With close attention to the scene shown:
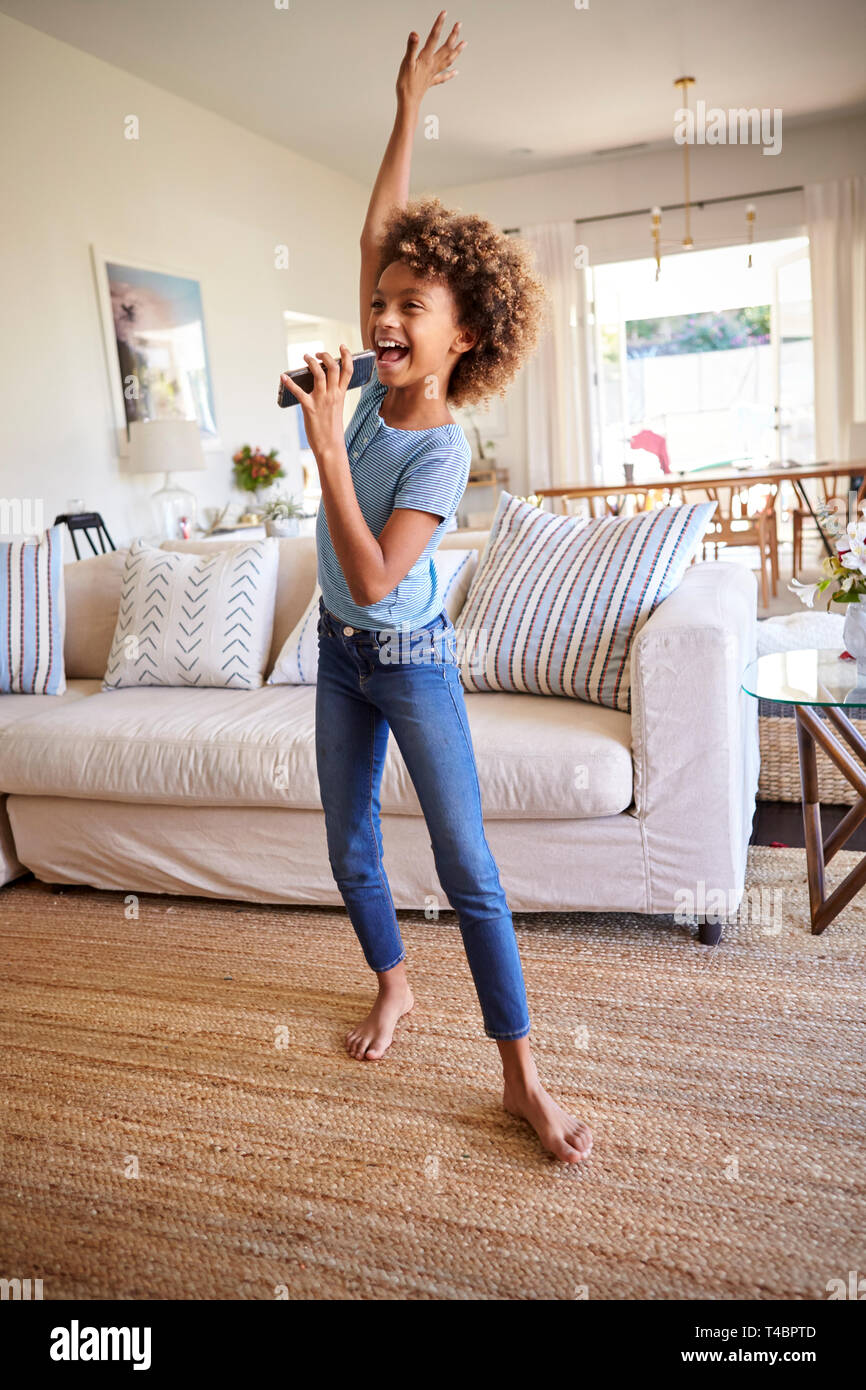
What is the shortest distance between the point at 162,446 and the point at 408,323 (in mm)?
3574

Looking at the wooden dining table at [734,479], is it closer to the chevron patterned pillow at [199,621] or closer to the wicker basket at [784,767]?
the wicker basket at [784,767]

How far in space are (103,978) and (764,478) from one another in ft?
15.4

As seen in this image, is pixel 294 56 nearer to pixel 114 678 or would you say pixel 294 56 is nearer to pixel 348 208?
pixel 348 208

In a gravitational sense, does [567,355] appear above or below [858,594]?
above

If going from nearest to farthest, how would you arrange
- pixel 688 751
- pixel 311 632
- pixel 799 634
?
pixel 688 751 → pixel 311 632 → pixel 799 634

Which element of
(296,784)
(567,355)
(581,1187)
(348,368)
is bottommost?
(581,1187)

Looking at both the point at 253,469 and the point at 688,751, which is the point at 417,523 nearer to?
the point at 688,751

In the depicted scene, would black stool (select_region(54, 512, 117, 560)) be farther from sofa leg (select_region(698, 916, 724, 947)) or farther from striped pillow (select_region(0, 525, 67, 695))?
sofa leg (select_region(698, 916, 724, 947))

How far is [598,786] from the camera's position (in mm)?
→ 2004

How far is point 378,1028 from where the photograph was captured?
176 cm

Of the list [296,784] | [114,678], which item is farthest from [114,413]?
[296,784]

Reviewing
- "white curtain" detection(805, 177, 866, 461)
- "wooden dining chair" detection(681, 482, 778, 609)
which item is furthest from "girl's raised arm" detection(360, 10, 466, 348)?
"white curtain" detection(805, 177, 866, 461)

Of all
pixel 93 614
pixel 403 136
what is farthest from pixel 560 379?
pixel 403 136

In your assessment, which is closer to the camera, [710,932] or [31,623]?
[710,932]
